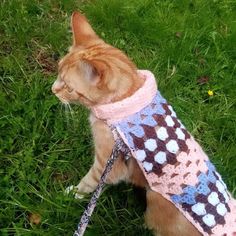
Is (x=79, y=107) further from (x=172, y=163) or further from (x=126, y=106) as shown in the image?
(x=172, y=163)

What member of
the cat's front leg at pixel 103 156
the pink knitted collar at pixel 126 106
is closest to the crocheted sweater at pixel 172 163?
the pink knitted collar at pixel 126 106

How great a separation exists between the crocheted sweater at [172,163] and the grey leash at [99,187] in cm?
4

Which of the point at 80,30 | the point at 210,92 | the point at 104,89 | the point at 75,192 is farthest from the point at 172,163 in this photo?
the point at 210,92

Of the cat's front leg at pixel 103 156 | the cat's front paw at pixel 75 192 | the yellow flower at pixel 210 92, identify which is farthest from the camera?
the yellow flower at pixel 210 92

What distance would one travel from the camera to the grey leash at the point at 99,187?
6.45ft

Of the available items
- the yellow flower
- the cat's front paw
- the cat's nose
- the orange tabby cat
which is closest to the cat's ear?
the orange tabby cat

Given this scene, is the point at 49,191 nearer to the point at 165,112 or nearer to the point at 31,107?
the point at 31,107

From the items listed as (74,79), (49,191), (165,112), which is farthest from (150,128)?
(49,191)

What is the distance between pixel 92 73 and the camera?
82.1 inches

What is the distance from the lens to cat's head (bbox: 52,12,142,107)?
2.12 m

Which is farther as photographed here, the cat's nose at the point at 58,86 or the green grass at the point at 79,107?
the green grass at the point at 79,107

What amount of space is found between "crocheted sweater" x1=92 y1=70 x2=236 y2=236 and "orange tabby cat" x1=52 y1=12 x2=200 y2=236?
55 millimetres

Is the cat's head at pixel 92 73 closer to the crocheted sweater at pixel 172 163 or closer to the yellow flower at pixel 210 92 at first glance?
the crocheted sweater at pixel 172 163

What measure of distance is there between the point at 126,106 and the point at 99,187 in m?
0.37
